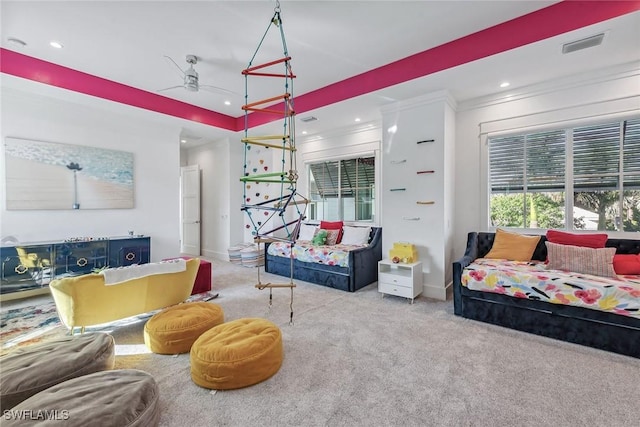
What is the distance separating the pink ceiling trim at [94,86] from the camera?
3.24 m

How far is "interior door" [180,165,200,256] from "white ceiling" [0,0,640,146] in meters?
3.36

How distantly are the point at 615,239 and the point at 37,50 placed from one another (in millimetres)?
7017

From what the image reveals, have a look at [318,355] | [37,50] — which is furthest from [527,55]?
[37,50]

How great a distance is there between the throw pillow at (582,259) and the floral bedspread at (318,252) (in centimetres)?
243

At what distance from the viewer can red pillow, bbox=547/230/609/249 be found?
115 inches

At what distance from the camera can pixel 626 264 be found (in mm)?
2660

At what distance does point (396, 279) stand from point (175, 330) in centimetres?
260

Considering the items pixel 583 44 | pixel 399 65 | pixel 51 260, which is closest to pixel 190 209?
pixel 51 260

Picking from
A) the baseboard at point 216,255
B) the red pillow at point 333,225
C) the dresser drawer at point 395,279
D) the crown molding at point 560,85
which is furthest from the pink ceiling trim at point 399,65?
the baseboard at point 216,255

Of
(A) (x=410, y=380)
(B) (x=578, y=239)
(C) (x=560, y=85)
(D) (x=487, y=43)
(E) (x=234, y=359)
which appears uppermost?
(D) (x=487, y=43)

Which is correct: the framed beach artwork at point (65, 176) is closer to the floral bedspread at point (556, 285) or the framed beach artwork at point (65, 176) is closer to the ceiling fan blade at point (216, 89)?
the ceiling fan blade at point (216, 89)

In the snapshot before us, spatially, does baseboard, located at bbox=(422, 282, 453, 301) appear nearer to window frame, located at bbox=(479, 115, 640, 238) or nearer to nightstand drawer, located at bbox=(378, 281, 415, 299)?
nightstand drawer, located at bbox=(378, 281, 415, 299)

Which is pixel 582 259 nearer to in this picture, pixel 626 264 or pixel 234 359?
pixel 626 264

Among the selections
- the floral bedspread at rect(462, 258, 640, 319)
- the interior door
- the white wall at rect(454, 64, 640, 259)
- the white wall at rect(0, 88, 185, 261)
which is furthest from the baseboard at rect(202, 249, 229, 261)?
the floral bedspread at rect(462, 258, 640, 319)
